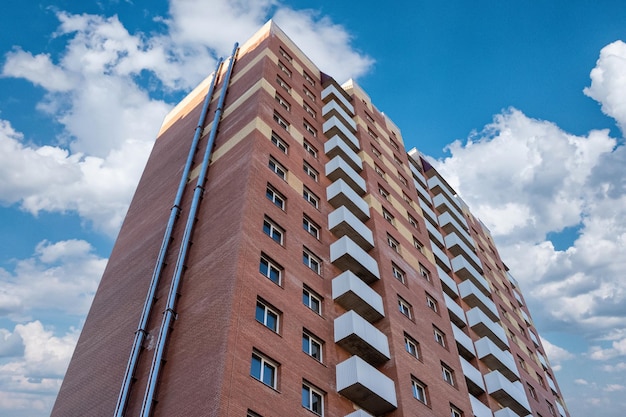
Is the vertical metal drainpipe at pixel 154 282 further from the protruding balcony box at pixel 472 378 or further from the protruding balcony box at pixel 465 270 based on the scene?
the protruding balcony box at pixel 465 270

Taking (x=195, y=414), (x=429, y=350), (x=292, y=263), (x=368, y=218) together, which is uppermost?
(x=368, y=218)

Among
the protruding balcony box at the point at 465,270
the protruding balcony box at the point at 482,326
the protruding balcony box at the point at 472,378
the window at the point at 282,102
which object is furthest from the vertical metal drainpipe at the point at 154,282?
the protruding balcony box at the point at 465,270

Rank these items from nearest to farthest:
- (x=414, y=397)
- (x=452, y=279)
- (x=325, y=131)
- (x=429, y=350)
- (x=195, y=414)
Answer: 1. (x=195, y=414)
2. (x=414, y=397)
3. (x=429, y=350)
4. (x=325, y=131)
5. (x=452, y=279)

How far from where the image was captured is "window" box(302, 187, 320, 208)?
29.8 m

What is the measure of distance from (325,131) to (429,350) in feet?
55.3

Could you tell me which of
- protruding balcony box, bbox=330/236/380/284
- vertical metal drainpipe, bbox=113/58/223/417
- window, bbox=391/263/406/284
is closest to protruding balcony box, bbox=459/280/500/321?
window, bbox=391/263/406/284

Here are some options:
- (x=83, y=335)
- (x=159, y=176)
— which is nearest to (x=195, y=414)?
(x=83, y=335)

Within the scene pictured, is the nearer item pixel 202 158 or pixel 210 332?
pixel 210 332

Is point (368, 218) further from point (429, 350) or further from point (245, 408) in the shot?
point (245, 408)

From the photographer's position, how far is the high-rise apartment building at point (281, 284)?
1981 cm

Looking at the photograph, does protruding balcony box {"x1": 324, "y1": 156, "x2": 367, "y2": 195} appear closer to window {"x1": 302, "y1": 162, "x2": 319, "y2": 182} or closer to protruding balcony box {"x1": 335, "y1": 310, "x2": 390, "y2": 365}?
window {"x1": 302, "y1": 162, "x2": 319, "y2": 182}

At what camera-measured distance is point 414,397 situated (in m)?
23.9

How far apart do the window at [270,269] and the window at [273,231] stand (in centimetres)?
151

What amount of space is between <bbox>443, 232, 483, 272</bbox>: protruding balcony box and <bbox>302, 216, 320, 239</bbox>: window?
1998cm
